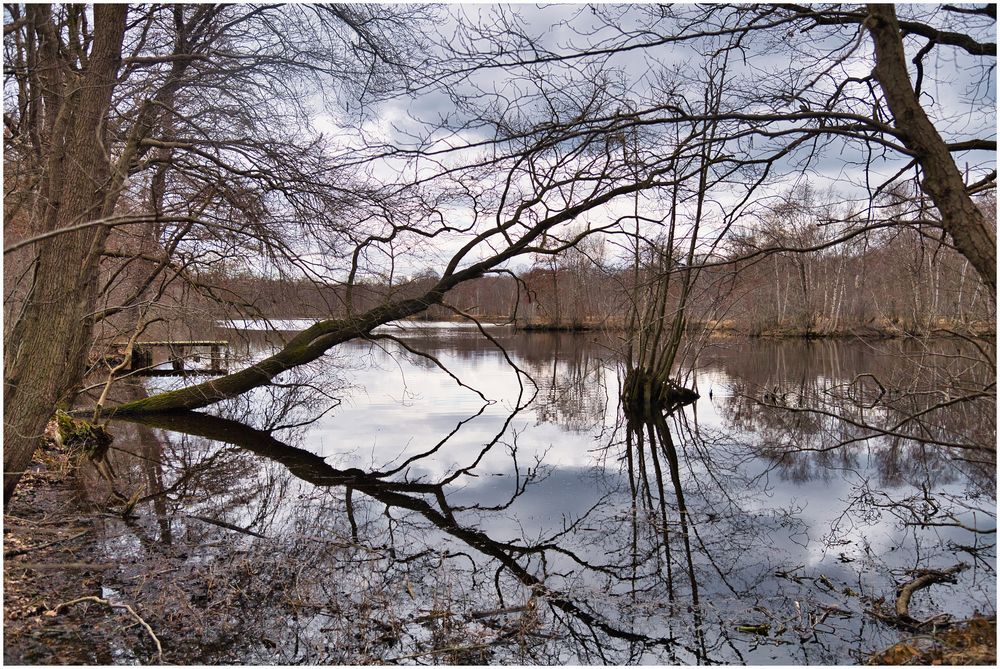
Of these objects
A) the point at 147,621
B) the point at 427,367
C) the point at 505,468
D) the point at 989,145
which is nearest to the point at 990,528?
the point at 989,145

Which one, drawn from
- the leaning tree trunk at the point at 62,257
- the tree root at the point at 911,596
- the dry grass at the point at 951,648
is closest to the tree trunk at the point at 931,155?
the dry grass at the point at 951,648

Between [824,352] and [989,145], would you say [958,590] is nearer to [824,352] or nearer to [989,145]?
[989,145]

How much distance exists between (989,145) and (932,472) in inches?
243

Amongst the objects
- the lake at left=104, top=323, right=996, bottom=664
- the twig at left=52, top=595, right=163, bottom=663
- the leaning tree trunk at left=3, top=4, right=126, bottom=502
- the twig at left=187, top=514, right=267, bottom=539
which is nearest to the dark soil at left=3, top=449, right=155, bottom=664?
the twig at left=52, top=595, right=163, bottom=663

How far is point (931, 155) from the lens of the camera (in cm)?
430

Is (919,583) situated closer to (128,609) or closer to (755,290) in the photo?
(128,609)

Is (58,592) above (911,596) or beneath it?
beneath

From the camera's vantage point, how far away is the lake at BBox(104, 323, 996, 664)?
4758 mm

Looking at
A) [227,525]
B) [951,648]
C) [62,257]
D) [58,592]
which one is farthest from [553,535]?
[62,257]

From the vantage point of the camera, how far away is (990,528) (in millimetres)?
7016

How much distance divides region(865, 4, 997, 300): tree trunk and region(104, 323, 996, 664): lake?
1.24m

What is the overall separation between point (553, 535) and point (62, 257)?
511 cm

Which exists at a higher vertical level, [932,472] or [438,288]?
[438,288]

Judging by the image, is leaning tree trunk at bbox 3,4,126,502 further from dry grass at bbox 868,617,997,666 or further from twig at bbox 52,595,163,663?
dry grass at bbox 868,617,997,666
